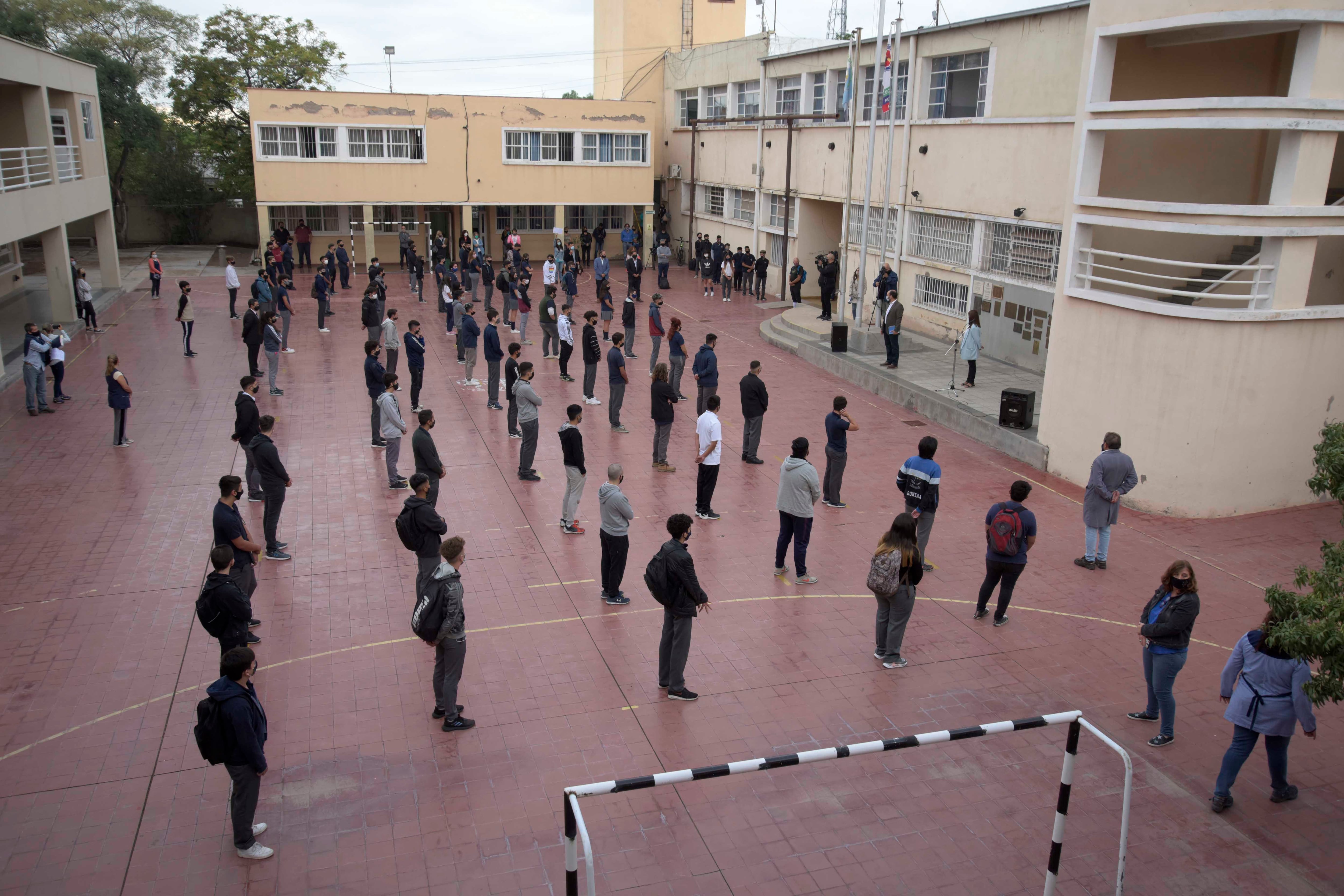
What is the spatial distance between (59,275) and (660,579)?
23404 mm

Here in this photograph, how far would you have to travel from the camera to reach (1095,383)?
46.2 ft

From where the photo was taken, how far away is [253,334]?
17766mm

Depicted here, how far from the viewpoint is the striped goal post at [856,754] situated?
5.55 metres

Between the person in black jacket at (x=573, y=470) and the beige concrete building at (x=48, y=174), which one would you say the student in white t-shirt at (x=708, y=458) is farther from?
the beige concrete building at (x=48, y=174)

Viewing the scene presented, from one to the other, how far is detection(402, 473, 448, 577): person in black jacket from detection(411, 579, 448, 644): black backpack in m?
1.47

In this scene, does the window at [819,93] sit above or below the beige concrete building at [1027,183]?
above

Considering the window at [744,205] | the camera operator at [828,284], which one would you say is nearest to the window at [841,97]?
the camera operator at [828,284]

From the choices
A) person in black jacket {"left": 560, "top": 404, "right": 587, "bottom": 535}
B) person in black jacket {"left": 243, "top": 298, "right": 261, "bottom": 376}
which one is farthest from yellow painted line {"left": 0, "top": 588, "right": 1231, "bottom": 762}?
person in black jacket {"left": 243, "top": 298, "right": 261, "bottom": 376}

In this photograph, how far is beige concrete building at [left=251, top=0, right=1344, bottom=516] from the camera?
12.7 m

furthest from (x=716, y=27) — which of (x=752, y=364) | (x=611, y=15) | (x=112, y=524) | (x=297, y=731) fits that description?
(x=297, y=731)

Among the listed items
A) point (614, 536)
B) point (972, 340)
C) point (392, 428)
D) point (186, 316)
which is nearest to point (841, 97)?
point (972, 340)

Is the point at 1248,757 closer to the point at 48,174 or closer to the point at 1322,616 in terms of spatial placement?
the point at 1322,616

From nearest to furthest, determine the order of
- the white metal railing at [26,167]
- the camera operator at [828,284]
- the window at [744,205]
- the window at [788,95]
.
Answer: the white metal railing at [26,167], the camera operator at [828,284], the window at [788,95], the window at [744,205]

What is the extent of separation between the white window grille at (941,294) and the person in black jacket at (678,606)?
54.9ft
